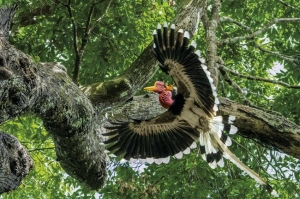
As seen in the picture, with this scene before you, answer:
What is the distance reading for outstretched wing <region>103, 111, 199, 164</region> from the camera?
3715 millimetres

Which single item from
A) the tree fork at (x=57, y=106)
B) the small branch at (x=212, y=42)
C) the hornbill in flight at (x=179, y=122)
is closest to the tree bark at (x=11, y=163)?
Result: the tree fork at (x=57, y=106)

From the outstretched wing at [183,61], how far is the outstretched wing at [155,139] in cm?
42

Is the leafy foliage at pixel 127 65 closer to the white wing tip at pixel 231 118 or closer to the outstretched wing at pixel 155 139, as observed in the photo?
the outstretched wing at pixel 155 139

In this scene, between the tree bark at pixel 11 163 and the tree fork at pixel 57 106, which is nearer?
the tree fork at pixel 57 106

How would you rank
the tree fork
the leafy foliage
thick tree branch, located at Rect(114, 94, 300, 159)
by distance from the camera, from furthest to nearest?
the leafy foliage < thick tree branch, located at Rect(114, 94, 300, 159) < the tree fork

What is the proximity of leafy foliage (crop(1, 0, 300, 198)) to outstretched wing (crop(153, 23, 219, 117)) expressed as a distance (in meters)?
0.98

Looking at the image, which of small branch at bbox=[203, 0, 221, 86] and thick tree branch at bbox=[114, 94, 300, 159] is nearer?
thick tree branch at bbox=[114, 94, 300, 159]

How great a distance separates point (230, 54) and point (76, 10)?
211 centimetres

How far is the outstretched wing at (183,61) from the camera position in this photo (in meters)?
3.22

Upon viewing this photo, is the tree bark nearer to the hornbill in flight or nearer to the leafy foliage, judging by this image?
the hornbill in flight

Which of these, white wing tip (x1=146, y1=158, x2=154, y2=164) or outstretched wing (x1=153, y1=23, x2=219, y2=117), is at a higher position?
outstretched wing (x1=153, y1=23, x2=219, y2=117)

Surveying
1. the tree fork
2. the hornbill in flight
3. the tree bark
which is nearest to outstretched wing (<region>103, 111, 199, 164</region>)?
the hornbill in flight

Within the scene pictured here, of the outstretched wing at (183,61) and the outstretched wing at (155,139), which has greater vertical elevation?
the outstretched wing at (183,61)

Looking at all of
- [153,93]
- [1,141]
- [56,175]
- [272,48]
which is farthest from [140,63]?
[272,48]
